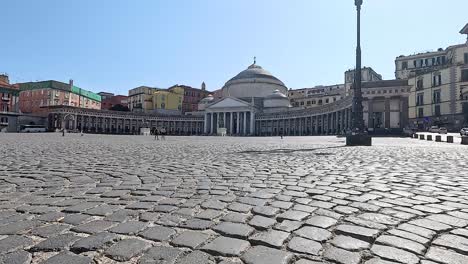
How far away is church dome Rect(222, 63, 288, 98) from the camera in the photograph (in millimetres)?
98312

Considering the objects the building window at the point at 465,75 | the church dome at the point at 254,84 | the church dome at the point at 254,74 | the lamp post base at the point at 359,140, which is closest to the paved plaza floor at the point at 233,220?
the lamp post base at the point at 359,140

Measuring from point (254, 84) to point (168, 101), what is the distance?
2903 cm

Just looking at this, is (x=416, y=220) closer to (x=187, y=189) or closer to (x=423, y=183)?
(x=423, y=183)

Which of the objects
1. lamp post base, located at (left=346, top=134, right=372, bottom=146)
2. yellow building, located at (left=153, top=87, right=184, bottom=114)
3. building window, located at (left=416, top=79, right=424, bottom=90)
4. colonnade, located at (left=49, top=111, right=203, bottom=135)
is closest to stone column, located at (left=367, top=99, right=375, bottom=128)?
building window, located at (left=416, top=79, right=424, bottom=90)

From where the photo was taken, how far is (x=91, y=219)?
10.4 feet

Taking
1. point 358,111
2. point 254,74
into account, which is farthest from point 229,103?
point 358,111

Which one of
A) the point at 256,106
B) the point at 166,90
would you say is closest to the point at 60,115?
the point at 166,90

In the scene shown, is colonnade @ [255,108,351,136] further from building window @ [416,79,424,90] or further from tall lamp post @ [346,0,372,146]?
tall lamp post @ [346,0,372,146]

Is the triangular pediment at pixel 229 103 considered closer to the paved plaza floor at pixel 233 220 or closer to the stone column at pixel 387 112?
the stone column at pixel 387 112

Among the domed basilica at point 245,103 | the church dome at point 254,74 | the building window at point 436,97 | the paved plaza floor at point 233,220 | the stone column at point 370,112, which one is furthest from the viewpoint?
the church dome at point 254,74

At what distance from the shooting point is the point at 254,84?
3871 inches

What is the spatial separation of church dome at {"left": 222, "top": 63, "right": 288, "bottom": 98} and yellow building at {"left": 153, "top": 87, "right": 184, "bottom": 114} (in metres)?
18.7

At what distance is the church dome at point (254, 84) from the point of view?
98312 millimetres

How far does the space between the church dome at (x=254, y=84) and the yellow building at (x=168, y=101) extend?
1868 cm
